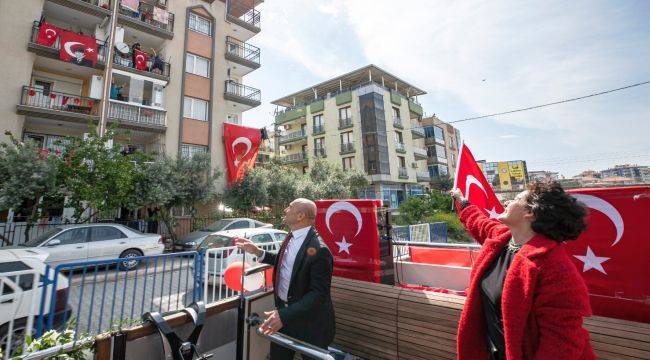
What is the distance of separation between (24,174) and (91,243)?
3473mm

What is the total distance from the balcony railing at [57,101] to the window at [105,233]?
8911mm

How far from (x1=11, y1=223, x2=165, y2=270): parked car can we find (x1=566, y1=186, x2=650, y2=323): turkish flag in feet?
32.2

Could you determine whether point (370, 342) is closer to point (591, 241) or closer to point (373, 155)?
point (591, 241)

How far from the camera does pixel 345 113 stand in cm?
3822

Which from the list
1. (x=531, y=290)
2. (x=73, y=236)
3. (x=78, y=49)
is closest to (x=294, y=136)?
(x=78, y=49)

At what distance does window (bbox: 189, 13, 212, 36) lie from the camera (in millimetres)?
20078

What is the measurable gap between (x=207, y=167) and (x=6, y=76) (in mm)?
9353

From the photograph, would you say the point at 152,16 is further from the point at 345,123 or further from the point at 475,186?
the point at 345,123

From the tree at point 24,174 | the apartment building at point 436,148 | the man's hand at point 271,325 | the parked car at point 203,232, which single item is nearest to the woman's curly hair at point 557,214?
the man's hand at point 271,325

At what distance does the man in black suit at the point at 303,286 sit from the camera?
2.29m

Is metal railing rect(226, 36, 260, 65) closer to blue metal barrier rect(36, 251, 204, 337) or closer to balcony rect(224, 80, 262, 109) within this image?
balcony rect(224, 80, 262, 109)

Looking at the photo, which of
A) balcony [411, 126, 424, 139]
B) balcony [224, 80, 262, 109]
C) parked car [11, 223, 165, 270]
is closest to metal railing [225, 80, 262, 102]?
balcony [224, 80, 262, 109]

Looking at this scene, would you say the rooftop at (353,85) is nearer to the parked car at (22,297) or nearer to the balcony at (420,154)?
the balcony at (420,154)

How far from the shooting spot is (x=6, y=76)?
44.1 feet
